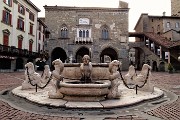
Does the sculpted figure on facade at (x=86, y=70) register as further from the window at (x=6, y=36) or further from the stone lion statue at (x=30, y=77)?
the window at (x=6, y=36)

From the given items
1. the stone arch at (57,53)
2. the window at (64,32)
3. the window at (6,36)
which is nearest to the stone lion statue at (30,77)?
the window at (6,36)

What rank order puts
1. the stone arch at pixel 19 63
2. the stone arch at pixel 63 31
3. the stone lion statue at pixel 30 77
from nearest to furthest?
the stone lion statue at pixel 30 77, the stone arch at pixel 19 63, the stone arch at pixel 63 31

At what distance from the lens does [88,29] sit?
122ft

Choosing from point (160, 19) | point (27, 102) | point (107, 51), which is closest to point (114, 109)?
point (27, 102)

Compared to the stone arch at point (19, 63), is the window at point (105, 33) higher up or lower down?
higher up

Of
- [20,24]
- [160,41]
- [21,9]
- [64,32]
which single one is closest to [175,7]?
[160,41]

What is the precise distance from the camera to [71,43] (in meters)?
36.9

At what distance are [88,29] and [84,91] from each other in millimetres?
31793

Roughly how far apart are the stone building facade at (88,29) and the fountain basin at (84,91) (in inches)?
1196

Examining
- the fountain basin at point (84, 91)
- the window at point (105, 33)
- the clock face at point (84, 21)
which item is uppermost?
the clock face at point (84, 21)

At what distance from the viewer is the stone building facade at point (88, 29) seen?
36.9 meters

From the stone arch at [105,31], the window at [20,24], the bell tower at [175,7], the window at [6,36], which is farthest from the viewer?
the bell tower at [175,7]

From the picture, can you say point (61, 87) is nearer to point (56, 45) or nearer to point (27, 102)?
point (27, 102)

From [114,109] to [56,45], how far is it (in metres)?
32.0
